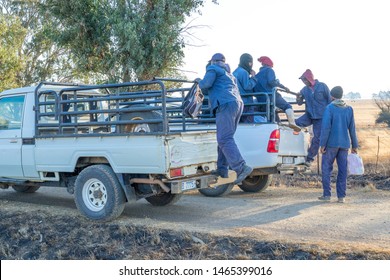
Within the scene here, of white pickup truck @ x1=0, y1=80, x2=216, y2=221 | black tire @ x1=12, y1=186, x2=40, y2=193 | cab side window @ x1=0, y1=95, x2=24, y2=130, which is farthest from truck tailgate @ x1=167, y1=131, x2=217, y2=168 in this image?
black tire @ x1=12, y1=186, x2=40, y2=193

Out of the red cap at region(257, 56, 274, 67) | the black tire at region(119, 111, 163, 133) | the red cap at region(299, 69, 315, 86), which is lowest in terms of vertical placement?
the black tire at region(119, 111, 163, 133)

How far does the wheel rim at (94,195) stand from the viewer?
707 cm

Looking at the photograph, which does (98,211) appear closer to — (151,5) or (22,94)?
(22,94)

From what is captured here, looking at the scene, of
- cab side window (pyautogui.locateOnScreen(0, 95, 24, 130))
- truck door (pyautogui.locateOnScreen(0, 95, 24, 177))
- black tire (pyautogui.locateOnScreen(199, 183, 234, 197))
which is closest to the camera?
truck door (pyautogui.locateOnScreen(0, 95, 24, 177))

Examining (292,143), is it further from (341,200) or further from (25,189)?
(25,189)

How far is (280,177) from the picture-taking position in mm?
12242

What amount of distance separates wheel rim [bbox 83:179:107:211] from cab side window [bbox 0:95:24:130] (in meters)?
1.87

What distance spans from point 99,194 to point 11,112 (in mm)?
2464

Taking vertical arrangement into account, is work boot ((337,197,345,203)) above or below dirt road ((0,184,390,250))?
above

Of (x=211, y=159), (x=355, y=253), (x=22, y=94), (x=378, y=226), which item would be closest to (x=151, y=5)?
(x=22, y=94)

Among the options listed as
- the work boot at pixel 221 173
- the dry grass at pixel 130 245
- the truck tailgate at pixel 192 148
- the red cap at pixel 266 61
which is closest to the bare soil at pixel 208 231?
the dry grass at pixel 130 245

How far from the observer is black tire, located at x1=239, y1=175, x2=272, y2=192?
32.7 ft

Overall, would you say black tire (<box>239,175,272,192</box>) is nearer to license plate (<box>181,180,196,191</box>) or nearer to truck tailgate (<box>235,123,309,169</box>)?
truck tailgate (<box>235,123,309,169</box>)
